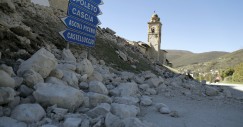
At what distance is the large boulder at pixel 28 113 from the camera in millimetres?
4078

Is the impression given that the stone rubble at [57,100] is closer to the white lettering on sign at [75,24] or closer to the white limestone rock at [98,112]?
the white limestone rock at [98,112]

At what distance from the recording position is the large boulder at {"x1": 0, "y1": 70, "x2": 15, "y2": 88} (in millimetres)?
4549

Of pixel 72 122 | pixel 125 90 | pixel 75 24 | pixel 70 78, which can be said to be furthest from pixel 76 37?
pixel 72 122

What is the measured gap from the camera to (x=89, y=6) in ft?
34.3

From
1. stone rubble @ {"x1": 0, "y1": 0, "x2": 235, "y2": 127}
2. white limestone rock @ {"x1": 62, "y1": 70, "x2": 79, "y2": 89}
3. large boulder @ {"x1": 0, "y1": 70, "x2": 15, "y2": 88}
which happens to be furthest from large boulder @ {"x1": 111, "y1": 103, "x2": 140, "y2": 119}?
large boulder @ {"x1": 0, "y1": 70, "x2": 15, "y2": 88}

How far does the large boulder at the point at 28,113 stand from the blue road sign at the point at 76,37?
5383 mm

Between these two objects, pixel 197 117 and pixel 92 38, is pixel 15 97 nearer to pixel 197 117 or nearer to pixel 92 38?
pixel 197 117

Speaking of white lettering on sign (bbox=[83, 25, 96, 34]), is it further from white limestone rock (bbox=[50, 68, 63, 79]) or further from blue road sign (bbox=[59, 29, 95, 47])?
white limestone rock (bbox=[50, 68, 63, 79])

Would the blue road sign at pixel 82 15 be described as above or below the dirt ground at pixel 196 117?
above

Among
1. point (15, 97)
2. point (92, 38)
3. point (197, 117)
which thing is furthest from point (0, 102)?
point (92, 38)

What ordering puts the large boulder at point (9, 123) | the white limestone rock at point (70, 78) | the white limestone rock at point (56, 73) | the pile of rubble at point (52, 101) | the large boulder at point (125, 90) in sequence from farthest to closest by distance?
the large boulder at point (125, 90), the white limestone rock at point (70, 78), the white limestone rock at point (56, 73), the pile of rubble at point (52, 101), the large boulder at point (9, 123)

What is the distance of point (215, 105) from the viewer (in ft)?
27.7

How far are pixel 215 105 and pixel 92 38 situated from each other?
5.09 meters

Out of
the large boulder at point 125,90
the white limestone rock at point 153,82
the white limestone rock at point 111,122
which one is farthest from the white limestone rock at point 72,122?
the white limestone rock at point 153,82
